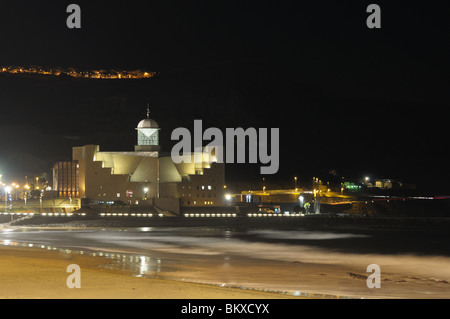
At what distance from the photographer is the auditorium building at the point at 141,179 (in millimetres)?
77438

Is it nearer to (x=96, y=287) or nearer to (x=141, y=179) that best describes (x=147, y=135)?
(x=141, y=179)

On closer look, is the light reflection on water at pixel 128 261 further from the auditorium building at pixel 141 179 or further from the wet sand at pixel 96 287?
the auditorium building at pixel 141 179

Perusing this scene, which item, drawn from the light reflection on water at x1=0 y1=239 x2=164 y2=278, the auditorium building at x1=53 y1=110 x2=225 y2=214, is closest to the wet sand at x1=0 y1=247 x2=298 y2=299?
the light reflection on water at x1=0 y1=239 x2=164 y2=278

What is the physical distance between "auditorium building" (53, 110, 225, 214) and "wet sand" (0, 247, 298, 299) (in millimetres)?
49899

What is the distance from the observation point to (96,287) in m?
20.6

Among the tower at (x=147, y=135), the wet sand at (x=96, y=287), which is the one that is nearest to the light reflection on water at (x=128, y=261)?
the wet sand at (x=96, y=287)

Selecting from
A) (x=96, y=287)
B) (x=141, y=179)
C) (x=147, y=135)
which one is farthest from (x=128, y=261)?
(x=147, y=135)

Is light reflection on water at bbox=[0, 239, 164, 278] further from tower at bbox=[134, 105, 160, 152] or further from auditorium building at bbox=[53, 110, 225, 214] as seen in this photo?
tower at bbox=[134, 105, 160, 152]

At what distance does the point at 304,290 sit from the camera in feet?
74.9

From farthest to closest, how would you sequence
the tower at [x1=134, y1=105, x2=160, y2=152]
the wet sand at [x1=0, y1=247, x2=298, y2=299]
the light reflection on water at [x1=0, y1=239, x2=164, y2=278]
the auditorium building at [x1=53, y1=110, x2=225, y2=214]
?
the tower at [x1=134, y1=105, x2=160, y2=152], the auditorium building at [x1=53, y1=110, x2=225, y2=214], the light reflection on water at [x1=0, y1=239, x2=164, y2=278], the wet sand at [x1=0, y1=247, x2=298, y2=299]

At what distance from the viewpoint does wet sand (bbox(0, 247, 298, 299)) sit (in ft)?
62.6

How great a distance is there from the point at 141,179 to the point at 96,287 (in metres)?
60.1

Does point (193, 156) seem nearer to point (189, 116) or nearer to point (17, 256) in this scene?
point (17, 256)

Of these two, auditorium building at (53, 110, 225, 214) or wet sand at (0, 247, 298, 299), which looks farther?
auditorium building at (53, 110, 225, 214)
